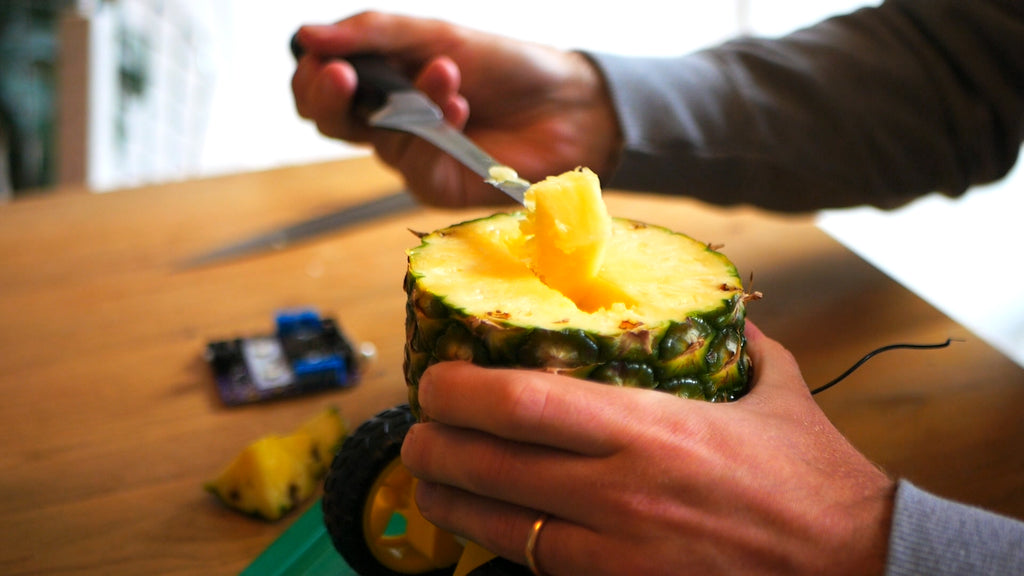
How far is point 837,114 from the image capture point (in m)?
1.11

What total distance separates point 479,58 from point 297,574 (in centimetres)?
67

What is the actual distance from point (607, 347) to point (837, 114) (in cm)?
74

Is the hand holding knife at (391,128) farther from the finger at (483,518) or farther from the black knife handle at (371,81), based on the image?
the finger at (483,518)

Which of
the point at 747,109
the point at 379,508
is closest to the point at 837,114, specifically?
the point at 747,109

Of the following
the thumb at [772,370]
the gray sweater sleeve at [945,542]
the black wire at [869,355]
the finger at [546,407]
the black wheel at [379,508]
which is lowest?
the black wheel at [379,508]

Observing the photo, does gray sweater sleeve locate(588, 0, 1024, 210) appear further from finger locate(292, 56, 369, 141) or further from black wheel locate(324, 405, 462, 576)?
black wheel locate(324, 405, 462, 576)

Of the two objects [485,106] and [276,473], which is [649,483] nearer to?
[276,473]

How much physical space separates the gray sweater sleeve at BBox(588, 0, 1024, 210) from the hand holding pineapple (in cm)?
65

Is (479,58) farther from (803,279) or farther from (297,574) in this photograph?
(297,574)

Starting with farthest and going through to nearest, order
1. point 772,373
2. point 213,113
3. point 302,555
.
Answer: point 213,113, point 302,555, point 772,373

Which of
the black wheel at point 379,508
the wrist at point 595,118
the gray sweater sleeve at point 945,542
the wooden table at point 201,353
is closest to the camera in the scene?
the gray sweater sleeve at point 945,542

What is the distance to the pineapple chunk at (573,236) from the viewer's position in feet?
1.83

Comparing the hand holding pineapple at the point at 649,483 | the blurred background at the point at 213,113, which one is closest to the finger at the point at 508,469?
the hand holding pineapple at the point at 649,483

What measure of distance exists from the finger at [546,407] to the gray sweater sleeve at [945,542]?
141 millimetres
